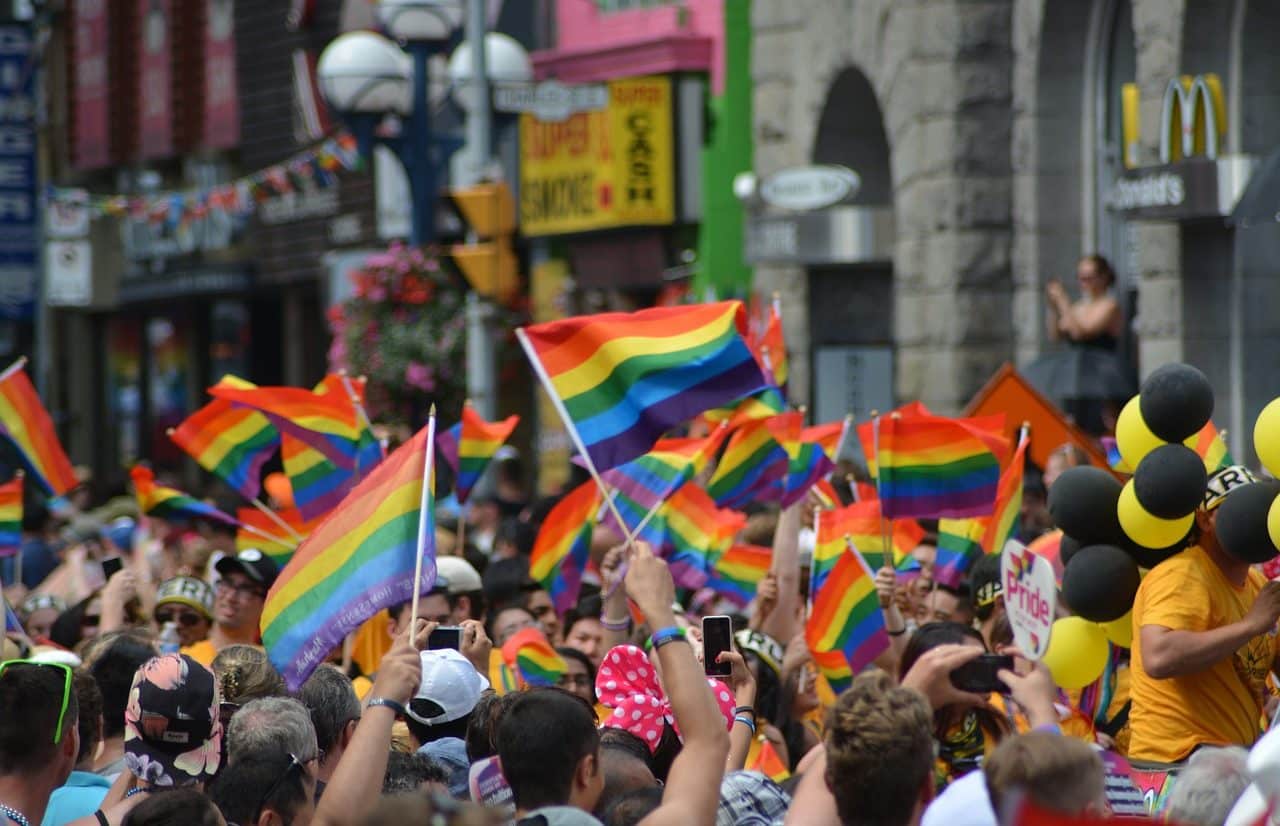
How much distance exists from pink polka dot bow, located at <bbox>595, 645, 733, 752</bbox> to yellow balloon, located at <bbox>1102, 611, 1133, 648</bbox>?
1.56 m

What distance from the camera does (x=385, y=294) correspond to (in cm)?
2084

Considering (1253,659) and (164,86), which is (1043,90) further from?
(164,86)

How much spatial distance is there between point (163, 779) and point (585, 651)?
11.9 feet

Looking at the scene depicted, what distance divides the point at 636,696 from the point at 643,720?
0.27 feet

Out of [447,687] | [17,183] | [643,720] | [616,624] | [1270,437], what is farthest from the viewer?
[17,183]

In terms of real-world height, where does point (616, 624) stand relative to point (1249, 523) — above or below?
below

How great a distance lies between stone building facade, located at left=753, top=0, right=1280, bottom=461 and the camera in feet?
46.7

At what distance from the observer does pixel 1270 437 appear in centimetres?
698

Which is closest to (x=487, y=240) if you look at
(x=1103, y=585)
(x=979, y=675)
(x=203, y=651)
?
(x=203, y=651)

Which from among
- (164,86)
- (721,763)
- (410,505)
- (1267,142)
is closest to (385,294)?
(1267,142)

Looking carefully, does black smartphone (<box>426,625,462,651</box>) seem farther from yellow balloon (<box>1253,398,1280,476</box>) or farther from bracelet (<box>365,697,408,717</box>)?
yellow balloon (<box>1253,398,1280,476</box>)

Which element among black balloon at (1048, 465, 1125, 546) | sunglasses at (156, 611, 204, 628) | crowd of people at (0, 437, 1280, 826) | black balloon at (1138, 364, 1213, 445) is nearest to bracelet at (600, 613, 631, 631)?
crowd of people at (0, 437, 1280, 826)

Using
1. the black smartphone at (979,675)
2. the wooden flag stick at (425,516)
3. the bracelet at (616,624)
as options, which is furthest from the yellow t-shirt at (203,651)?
the black smartphone at (979,675)

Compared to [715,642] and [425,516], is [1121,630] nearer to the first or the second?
[715,642]
